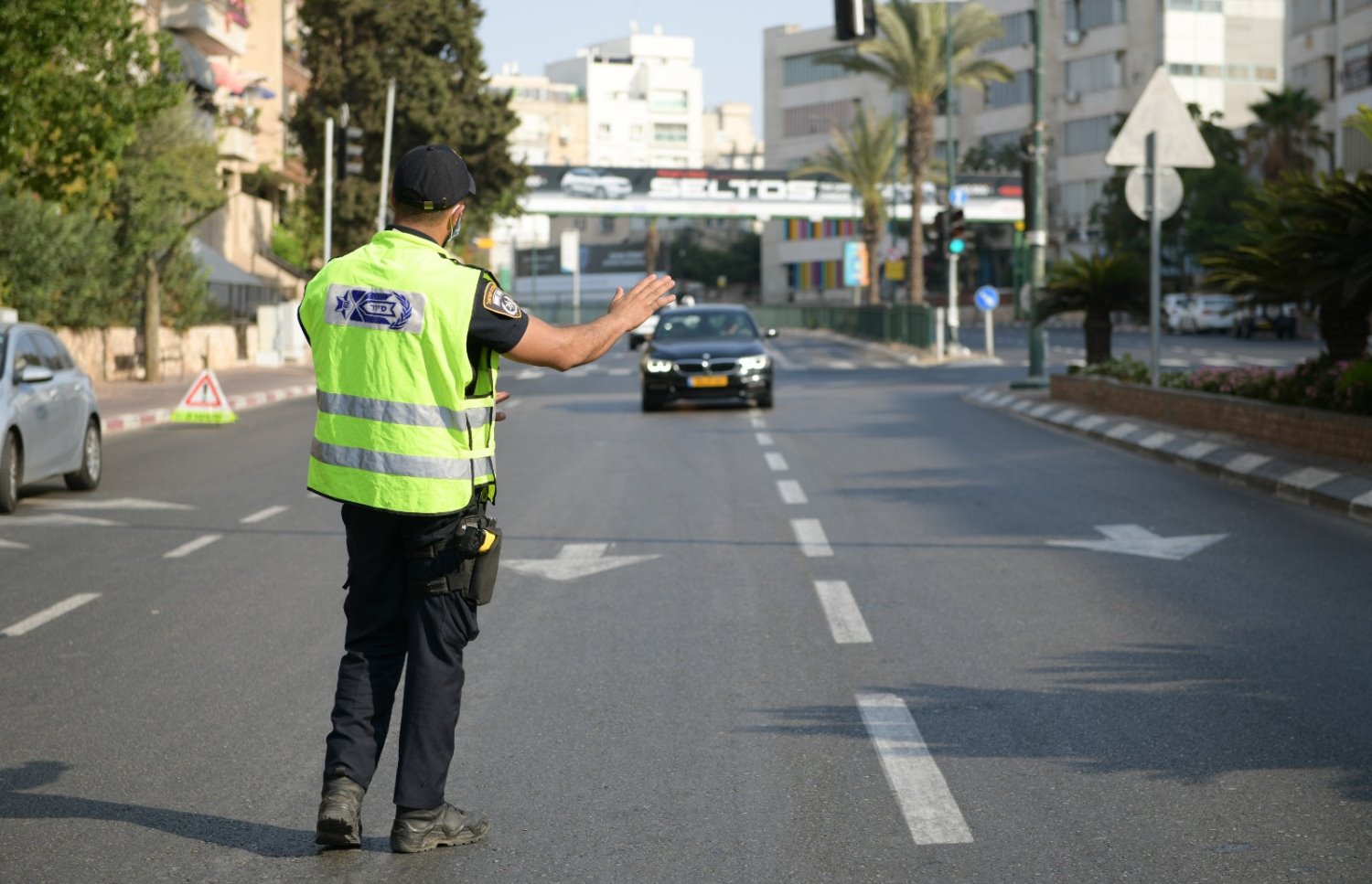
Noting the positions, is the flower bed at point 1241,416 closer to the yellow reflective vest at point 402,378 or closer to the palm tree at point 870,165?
the yellow reflective vest at point 402,378

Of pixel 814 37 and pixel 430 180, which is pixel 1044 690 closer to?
pixel 430 180

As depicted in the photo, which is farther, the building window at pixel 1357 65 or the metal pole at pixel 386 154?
the building window at pixel 1357 65

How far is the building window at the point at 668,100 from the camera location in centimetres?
18638

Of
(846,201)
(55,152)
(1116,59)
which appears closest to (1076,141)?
(1116,59)

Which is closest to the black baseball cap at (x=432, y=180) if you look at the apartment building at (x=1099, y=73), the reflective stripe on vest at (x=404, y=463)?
the reflective stripe on vest at (x=404, y=463)

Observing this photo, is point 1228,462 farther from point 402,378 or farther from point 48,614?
point 402,378

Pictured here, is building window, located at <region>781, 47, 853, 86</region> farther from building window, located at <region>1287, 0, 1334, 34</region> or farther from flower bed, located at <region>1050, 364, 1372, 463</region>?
flower bed, located at <region>1050, 364, 1372, 463</region>

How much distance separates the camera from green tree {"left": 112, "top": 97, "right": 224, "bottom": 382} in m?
38.3

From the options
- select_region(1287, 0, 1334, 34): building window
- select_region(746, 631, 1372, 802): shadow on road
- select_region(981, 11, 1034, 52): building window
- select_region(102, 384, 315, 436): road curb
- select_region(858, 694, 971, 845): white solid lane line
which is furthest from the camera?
select_region(981, 11, 1034, 52): building window

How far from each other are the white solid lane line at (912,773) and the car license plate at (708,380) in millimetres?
18793

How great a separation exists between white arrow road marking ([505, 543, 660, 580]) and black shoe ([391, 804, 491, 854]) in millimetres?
5201

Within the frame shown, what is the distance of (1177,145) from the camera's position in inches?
729

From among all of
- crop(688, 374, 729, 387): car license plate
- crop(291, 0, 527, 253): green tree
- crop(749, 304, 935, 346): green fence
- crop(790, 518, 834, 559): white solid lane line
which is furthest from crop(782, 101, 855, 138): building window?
crop(790, 518, 834, 559): white solid lane line

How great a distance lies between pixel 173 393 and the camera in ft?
110
